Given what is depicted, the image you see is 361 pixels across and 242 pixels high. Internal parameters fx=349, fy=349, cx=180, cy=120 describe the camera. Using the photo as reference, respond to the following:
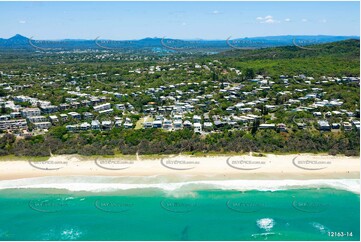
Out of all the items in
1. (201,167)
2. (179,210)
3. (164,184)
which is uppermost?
(201,167)

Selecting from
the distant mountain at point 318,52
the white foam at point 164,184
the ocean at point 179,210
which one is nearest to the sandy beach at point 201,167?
A: the white foam at point 164,184

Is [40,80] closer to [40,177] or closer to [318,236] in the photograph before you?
[40,177]

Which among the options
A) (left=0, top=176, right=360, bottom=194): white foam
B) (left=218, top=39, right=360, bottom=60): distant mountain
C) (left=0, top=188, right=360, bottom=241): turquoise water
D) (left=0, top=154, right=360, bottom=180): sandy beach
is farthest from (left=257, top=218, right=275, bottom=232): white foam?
(left=218, top=39, right=360, bottom=60): distant mountain

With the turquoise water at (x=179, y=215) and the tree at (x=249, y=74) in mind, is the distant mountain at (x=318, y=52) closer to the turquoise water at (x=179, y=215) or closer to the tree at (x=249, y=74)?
the tree at (x=249, y=74)

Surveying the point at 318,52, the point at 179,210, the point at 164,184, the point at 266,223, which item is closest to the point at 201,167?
the point at 164,184

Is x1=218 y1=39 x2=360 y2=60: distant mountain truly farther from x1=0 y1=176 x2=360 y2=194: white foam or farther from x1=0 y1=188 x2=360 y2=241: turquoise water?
x1=0 y1=188 x2=360 y2=241: turquoise water

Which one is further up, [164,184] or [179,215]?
[164,184]

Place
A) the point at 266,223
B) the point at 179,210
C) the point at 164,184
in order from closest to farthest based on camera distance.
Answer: the point at 266,223, the point at 179,210, the point at 164,184

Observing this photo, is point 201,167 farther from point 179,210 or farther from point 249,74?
point 249,74
